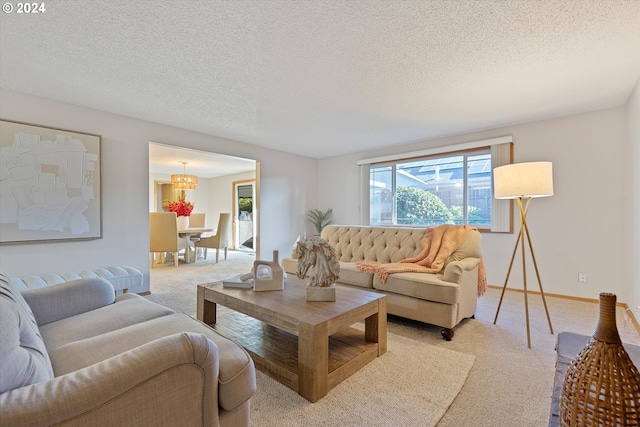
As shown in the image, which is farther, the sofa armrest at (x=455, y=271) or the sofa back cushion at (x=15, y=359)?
the sofa armrest at (x=455, y=271)

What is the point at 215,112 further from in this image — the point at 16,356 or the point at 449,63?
the point at 16,356

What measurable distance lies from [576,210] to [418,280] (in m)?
2.59

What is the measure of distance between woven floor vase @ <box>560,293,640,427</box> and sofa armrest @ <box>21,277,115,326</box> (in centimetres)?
215

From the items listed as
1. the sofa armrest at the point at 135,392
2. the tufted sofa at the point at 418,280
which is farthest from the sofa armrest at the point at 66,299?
the tufted sofa at the point at 418,280

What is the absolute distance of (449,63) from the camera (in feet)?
7.75

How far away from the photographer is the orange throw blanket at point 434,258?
8.95 feet

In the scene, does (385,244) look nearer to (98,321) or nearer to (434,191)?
(434,191)

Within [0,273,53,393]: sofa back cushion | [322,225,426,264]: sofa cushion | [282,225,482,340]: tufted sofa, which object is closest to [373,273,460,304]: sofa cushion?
[282,225,482,340]: tufted sofa

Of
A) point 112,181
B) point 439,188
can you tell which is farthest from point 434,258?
point 112,181

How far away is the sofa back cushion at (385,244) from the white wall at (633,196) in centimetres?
141

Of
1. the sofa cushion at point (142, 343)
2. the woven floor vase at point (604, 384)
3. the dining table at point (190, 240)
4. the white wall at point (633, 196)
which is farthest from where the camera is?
the dining table at point (190, 240)

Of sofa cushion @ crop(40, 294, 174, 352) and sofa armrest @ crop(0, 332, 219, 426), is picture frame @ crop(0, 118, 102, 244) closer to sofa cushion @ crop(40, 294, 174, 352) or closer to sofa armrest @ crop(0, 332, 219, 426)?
sofa cushion @ crop(40, 294, 174, 352)

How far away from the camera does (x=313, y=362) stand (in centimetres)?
153

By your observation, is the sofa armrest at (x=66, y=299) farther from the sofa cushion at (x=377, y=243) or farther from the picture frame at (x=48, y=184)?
the sofa cushion at (x=377, y=243)
